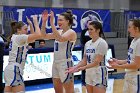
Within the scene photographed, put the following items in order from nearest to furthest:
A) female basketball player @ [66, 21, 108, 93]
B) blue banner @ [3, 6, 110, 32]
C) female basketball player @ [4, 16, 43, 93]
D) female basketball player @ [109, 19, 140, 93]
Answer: female basketball player @ [109, 19, 140, 93] < female basketball player @ [66, 21, 108, 93] < female basketball player @ [4, 16, 43, 93] < blue banner @ [3, 6, 110, 32]

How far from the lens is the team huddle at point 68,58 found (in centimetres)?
438

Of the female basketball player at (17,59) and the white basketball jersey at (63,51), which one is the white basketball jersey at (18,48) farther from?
the white basketball jersey at (63,51)

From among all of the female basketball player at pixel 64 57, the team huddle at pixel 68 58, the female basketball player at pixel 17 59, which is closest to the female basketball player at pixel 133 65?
the team huddle at pixel 68 58

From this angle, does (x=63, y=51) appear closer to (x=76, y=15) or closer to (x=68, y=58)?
(x=68, y=58)

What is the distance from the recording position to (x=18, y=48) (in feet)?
15.6

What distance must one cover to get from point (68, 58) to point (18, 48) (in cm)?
83

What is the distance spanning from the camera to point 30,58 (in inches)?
364

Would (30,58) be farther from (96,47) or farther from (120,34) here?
(120,34)

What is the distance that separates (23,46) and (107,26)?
1037cm

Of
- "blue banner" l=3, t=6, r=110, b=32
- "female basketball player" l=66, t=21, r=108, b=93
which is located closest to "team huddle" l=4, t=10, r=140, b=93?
"female basketball player" l=66, t=21, r=108, b=93

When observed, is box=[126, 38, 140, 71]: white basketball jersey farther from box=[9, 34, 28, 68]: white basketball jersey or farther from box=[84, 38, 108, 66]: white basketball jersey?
box=[9, 34, 28, 68]: white basketball jersey

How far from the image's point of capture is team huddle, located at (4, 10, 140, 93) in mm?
4379

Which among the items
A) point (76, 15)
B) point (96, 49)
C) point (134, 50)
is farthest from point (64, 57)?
point (76, 15)

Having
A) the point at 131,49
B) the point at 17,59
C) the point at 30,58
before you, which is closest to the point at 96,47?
the point at 131,49
